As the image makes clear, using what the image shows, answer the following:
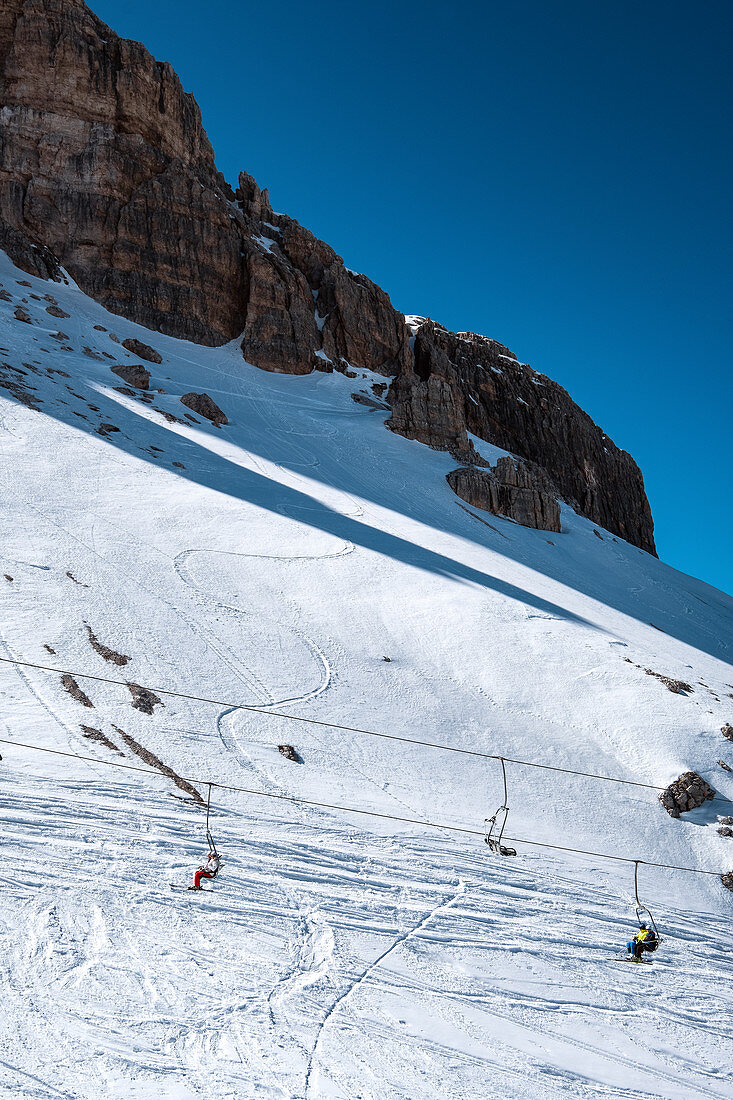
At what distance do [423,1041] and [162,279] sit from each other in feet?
175

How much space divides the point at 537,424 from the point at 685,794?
56.7 meters

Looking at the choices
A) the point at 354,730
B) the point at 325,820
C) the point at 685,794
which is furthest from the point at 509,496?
the point at 325,820

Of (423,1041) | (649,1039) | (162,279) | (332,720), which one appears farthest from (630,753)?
(162,279)

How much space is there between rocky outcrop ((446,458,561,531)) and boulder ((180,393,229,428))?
14108 millimetres

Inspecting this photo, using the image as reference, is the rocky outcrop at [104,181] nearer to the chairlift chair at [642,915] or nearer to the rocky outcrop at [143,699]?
the rocky outcrop at [143,699]

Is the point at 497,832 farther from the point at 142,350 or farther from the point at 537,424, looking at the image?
the point at 537,424

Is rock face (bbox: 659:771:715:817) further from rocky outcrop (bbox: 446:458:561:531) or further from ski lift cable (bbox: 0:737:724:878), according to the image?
rocky outcrop (bbox: 446:458:561:531)

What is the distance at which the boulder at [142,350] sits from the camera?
43.0 m

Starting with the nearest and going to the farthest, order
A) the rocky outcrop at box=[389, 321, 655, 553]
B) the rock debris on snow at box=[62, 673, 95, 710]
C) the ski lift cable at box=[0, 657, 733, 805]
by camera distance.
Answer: the rock debris on snow at box=[62, 673, 95, 710] < the ski lift cable at box=[0, 657, 733, 805] < the rocky outcrop at box=[389, 321, 655, 553]

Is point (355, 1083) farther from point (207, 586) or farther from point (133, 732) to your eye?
point (207, 586)

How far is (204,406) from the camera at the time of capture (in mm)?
37031

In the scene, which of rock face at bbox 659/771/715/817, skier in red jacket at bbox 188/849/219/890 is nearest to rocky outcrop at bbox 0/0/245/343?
rock face at bbox 659/771/715/817

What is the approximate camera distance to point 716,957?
914 cm

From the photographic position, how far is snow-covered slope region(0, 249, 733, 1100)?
6102mm
